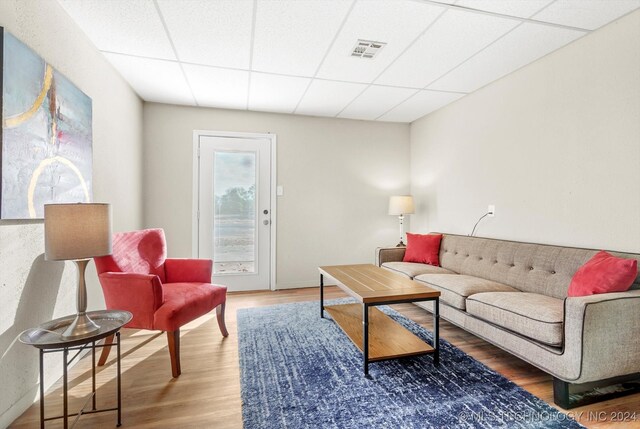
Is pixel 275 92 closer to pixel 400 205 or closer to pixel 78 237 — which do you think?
pixel 400 205

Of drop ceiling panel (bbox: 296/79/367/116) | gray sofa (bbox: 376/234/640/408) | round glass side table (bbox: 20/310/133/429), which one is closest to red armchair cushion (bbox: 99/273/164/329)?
round glass side table (bbox: 20/310/133/429)

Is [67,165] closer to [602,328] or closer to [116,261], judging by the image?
[116,261]

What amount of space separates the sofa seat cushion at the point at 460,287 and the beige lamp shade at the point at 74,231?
2.26 m

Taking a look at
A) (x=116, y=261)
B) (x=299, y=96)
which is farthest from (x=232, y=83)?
(x=116, y=261)

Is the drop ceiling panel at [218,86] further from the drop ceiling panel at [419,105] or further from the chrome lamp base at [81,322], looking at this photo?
the chrome lamp base at [81,322]

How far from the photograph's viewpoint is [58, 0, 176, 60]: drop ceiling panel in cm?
204

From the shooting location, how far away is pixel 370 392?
1.80 meters

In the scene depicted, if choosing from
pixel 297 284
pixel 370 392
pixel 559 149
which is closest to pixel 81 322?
pixel 370 392

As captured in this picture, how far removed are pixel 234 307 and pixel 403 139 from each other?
335cm

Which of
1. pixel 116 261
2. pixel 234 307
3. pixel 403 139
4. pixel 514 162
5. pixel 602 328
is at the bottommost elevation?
pixel 234 307

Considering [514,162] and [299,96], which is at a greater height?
[299,96]

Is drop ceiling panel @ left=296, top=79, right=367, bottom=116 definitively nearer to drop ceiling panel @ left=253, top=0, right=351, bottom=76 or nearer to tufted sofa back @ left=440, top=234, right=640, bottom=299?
drop ceiling panel @ left=253, top=0, right=351, bottom=76

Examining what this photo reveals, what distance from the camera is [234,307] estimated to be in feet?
11.3

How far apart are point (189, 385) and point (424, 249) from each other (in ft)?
8.83
